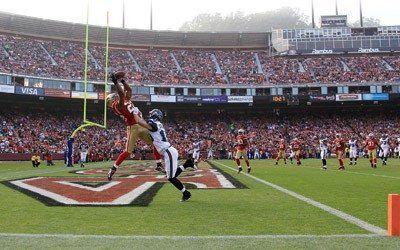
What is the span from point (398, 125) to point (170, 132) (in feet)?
82.8

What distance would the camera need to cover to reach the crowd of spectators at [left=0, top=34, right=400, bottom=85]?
45.6 meters

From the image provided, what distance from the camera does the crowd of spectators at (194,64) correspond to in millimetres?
45594

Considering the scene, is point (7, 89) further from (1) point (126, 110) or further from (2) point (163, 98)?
(1) point (126, 110)

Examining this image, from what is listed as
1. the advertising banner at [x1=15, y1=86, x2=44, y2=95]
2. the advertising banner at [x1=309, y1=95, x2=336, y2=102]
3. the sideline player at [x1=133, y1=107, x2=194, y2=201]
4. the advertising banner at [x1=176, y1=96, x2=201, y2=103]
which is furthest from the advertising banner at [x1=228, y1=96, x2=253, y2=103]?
the sideline player at [x1=133, y1=107, x2=194, y2=201]

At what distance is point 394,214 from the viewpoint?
4.23 m

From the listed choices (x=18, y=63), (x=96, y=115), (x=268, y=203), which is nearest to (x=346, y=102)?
(x=96, y=115)

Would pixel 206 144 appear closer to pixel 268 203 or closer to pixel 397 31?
pixel 397 31

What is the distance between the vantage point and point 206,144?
45.2 meters

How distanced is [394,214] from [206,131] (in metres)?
44.1

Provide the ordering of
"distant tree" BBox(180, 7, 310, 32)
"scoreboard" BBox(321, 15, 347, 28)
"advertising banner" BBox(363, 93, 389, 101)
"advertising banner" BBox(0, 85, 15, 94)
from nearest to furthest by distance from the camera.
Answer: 1. "advertising banner" BBox(0, 85, 15, 94)
2. "advertising banner" BBox(363, 93, 389, 101)
3. "scoreboard" BBox(321, 15, 347, 28)
4. "distant tree" BBox(180, 7, 310, 32)

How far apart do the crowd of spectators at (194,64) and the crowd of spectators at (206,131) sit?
4457mm

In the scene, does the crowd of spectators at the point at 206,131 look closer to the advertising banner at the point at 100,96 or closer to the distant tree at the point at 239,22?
the advertising banner at the point at 100,96

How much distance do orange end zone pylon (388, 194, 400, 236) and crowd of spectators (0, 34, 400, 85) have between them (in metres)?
42.1

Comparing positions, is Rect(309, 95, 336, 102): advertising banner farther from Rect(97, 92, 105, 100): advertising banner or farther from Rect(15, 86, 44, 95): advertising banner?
Rect(15, 86, 44, 95): advertising banner
